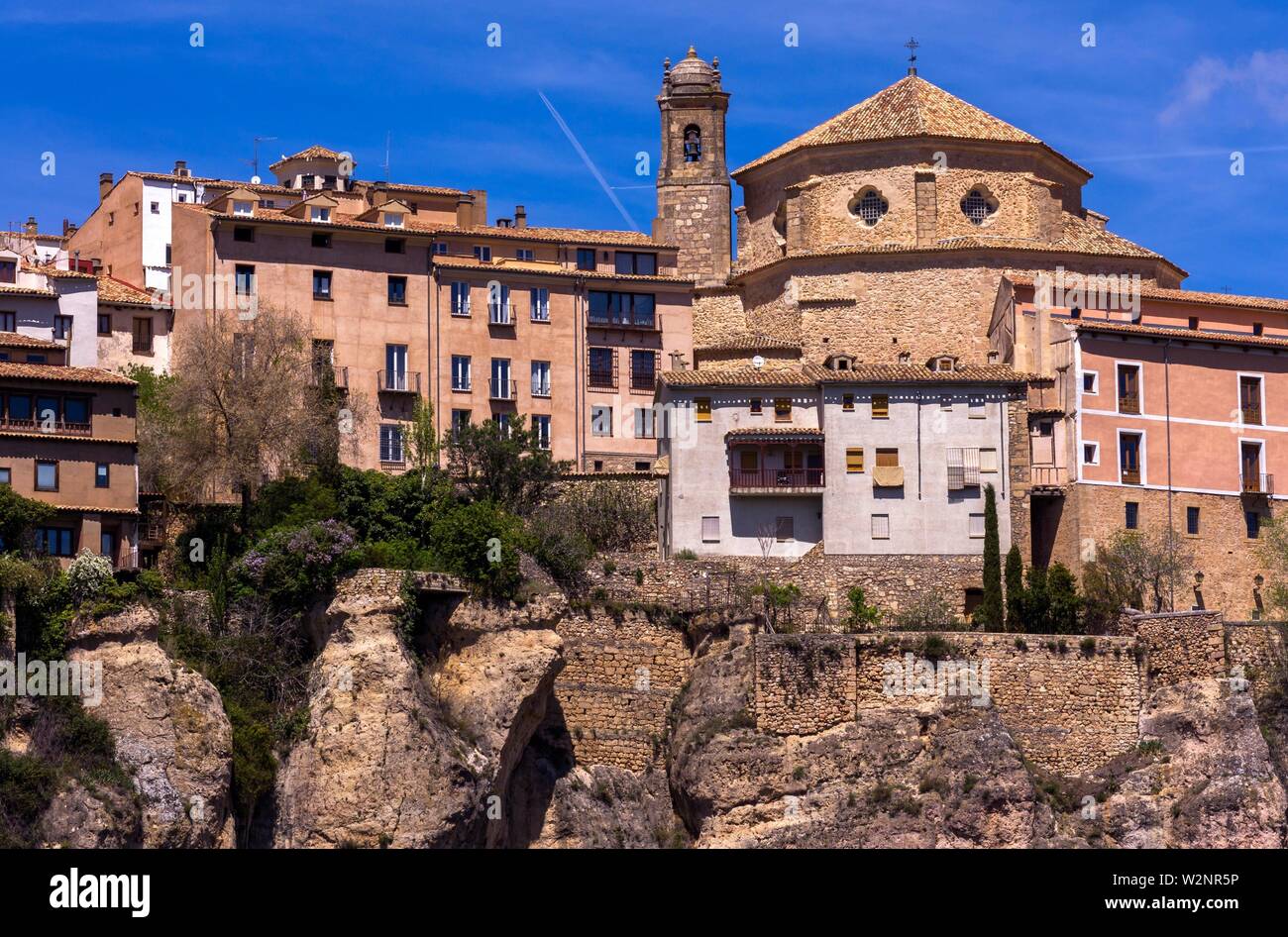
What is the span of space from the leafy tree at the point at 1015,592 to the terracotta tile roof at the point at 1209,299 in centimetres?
1159

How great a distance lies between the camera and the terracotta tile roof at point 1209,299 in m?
70.7

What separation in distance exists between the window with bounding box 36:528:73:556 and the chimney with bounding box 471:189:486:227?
23852 mm

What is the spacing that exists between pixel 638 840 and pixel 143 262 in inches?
1067

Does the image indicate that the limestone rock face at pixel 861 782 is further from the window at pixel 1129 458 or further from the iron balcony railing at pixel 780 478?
the window at pixel 1129 458

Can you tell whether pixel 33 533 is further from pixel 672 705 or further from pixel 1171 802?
pixel 1171 802

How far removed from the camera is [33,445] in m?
56.4

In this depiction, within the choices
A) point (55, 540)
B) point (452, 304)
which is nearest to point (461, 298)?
point (452, 304)

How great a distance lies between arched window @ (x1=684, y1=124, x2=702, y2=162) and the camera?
268ft

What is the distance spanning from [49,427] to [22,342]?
635 centimetres

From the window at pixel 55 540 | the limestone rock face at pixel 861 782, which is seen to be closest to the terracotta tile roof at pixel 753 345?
the limestone rock face at pixel 861 782

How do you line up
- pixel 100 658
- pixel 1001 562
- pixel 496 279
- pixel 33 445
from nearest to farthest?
1. pixel 100 658
2. pixel 33 445
3. pixel 1001 562
4. pixel 496 279

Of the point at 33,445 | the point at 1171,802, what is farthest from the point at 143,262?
the point at 1171,802

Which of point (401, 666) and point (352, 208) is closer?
point (401, 666)

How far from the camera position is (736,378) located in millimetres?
64750
